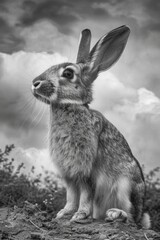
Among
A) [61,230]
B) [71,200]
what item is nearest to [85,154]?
[71,200]

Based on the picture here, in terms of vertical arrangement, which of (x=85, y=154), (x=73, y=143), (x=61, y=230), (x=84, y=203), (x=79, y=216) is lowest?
(x=61, y=230)

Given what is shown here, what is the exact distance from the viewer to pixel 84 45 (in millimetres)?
7215

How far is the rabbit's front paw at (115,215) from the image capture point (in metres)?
5.92

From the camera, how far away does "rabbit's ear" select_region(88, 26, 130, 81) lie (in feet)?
21.9

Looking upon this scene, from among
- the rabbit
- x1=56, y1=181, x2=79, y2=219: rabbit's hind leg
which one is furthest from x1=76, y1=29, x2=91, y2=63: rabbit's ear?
x1=56, y1=181, x2=79, y2=219: rabbit's hind leg

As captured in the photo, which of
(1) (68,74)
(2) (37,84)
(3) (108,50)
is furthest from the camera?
(3) (108,50)

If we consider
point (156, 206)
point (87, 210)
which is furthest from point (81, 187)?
point (156, 206)

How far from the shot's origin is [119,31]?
22.2ft

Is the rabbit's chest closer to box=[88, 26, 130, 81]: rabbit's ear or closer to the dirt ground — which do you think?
the dirt ground

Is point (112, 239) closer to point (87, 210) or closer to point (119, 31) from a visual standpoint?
point (87, 210)

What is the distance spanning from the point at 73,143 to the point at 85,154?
0.77 feet

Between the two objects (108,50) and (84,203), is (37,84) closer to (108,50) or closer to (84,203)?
(108,50)

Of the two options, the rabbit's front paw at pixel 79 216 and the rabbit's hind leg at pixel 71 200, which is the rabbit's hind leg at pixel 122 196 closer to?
the rabbit's front paw at pixel 79 216

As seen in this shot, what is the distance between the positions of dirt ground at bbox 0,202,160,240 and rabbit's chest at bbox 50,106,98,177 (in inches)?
27.5
